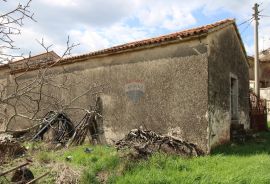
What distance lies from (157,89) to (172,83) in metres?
0.53

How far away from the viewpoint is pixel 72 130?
11430 mm

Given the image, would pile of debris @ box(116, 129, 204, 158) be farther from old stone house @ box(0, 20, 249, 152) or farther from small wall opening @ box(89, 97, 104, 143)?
small wall opening @ box(89, 97, 104, 143)

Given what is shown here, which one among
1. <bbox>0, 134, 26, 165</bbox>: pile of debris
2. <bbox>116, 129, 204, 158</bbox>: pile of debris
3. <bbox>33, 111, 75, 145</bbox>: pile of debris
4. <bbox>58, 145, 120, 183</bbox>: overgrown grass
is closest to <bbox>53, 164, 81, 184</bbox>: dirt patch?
<bbox>58, 145, 120, 183</bbox>: overgrown grass

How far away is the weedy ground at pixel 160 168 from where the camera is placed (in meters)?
6.26

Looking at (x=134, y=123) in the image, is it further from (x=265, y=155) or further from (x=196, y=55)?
(x=265, y=155)

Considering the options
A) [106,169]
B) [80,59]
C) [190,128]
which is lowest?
[106,169]

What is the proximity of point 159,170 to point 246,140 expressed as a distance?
5.35 metres

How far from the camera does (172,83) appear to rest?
9117 mm

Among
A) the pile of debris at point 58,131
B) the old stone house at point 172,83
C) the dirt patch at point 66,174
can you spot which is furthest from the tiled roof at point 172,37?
the dirt patch at point 66,174

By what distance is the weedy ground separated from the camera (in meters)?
6.26

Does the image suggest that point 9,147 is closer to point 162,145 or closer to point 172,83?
point 162,145

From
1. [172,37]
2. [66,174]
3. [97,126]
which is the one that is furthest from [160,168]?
[97,126]

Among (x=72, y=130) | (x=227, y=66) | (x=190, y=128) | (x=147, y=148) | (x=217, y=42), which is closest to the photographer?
(x=147, y=148)

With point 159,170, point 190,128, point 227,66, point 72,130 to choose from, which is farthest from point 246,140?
point 72,130
